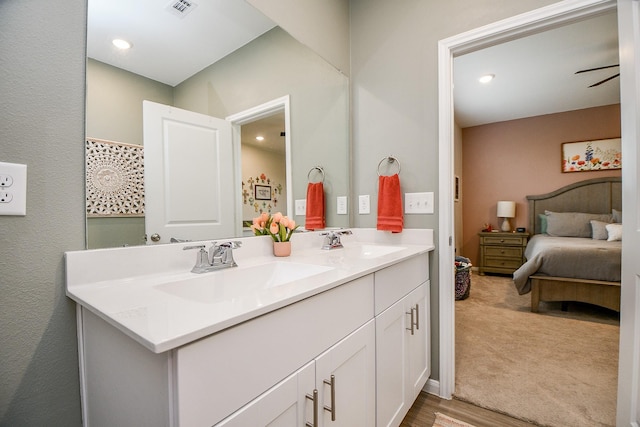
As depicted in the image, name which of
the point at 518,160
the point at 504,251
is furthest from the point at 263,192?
the point at 518,160

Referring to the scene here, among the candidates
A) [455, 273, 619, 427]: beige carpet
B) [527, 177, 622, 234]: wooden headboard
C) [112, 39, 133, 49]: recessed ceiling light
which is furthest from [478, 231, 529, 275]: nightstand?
[112, 39, 133, 49]: recessed ceiling light

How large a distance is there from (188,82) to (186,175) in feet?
1.17

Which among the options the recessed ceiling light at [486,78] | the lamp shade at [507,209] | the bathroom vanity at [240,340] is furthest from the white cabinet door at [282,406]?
the lamp shade at [507,209]

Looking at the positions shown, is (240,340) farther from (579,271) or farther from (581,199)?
(581,199)

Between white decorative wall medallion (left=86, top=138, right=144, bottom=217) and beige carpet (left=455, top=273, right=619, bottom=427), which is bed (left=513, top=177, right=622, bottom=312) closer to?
beige carpet (left=455, top=273, right=619, bottom=427)

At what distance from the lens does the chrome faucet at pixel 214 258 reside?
1.01m

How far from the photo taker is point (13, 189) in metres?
0.70

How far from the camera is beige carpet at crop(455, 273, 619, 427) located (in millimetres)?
1505

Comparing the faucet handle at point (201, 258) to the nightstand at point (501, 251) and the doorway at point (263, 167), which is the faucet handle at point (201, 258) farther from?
the nightstand at point (501, 251)

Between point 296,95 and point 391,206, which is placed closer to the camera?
point 296,95

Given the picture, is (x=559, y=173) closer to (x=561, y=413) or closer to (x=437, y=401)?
(x=561, y=413)

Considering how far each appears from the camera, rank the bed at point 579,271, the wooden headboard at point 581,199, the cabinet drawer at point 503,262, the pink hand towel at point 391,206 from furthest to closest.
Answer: the cabinet drawer at point 503,262 → the wooden headboard at point 581,199 → the bed at point 579,271 → the pink hand towel at point 391,206

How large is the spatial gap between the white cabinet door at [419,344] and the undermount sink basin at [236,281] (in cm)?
57

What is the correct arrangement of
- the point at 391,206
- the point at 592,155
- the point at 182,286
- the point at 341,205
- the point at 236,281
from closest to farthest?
the point at 182,286, the point at 236,281, the point at 391,206, the point at 341,205, the point at 592,155
